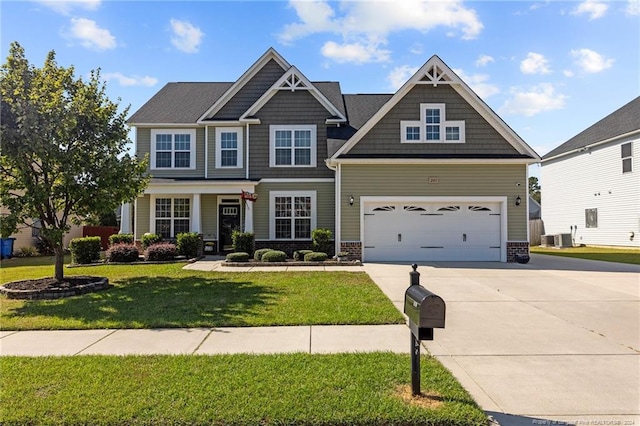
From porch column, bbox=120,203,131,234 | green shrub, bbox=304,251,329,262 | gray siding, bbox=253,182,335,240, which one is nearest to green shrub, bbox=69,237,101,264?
porch column, bbox=120,203,131,234

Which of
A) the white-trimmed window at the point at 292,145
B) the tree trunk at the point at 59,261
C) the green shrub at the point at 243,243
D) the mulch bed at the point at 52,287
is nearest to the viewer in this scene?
the mulch bed at the point at 52,287

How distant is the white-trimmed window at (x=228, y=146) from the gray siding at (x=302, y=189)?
199 cm

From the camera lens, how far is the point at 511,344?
5.56 metres

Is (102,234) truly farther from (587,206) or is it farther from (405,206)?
(587,206)

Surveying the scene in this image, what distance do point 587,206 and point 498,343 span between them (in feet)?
82.7

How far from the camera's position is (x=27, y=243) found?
70.5ft

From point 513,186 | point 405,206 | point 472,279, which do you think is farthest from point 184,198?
point 513,186

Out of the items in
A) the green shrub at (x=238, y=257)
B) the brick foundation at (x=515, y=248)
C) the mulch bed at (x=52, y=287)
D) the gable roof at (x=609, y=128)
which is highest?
the gable roof at (x=609, y=128)

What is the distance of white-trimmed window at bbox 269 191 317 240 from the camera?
17.7m

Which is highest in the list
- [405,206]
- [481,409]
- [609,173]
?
[609,173]

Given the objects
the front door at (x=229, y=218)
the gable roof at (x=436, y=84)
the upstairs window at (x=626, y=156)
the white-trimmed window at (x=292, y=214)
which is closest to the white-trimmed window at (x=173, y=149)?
the front door at (x=229, y=218)

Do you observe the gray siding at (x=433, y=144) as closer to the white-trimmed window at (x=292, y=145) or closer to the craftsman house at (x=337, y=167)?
the craftsman house at (x=337, y=167)

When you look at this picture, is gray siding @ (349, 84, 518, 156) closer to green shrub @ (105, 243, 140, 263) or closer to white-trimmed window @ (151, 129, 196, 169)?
white-trimmed window @ (151, 129, 196, 169)

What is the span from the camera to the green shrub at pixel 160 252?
1536cm
